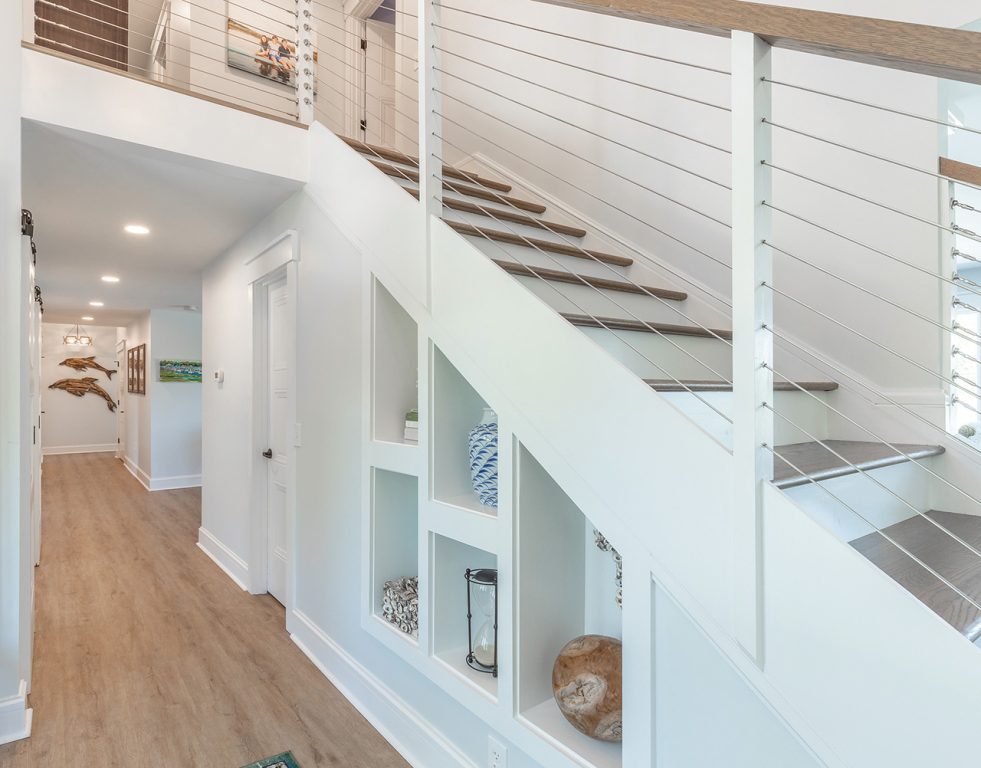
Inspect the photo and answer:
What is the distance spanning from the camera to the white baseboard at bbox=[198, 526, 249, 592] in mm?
3742

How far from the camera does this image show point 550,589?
1674mm

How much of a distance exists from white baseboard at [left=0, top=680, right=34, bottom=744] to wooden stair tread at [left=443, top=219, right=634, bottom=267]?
7.64 feet

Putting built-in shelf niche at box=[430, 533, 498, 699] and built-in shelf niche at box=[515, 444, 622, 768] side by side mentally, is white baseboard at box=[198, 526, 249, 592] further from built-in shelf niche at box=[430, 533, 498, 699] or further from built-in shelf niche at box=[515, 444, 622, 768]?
built-in shelf niche at box=[515, 444, 622, 768]

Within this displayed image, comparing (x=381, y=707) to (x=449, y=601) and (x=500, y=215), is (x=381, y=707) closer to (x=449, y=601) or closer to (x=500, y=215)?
(x=449, y=601)

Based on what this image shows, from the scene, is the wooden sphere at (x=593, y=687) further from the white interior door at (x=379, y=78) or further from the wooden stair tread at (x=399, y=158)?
the white interior door at (x=379, y=78)

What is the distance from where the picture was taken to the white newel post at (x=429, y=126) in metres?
1.86

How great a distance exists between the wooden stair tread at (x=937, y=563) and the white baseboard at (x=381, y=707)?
132 centimetres

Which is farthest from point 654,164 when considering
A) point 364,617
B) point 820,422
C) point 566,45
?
point 364,617

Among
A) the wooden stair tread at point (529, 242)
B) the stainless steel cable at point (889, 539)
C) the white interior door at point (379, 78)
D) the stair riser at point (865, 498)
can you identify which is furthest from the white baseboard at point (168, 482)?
the stainless steel cable at point (889, 539)

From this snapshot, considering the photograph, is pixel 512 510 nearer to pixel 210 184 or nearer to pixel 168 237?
pixel 210 184

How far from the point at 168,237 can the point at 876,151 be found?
12.2 feet

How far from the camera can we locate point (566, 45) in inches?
119

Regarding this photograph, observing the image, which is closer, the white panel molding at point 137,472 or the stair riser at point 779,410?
the stair riser at point 779,410

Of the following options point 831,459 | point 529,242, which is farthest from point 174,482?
point 831,459
